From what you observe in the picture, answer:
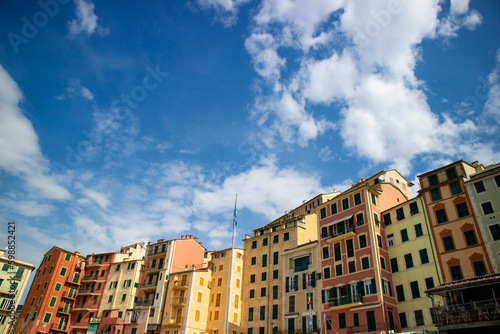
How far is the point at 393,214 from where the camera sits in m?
48.5

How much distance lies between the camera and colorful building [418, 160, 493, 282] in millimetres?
37812

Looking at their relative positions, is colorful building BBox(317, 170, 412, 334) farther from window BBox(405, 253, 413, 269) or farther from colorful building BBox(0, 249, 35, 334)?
colorful building BBox(0, 249, 35, 334)

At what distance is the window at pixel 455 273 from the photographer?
38219 mm

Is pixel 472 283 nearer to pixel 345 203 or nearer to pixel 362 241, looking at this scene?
pixel 362 241

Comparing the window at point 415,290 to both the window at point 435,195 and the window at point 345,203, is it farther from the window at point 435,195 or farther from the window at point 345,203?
the window at point 345,203

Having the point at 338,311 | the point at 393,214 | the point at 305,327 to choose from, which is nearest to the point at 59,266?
the point at 305,327

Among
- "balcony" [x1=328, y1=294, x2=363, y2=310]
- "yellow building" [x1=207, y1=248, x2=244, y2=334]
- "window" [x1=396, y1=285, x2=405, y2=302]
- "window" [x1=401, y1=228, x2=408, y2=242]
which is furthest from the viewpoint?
"yellow building" [x1=207, y1=248, x2=244, y2=334]

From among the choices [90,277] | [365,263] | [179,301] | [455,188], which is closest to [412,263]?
[365,263]

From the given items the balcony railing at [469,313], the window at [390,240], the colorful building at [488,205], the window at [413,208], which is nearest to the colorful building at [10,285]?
the window at [390,240]

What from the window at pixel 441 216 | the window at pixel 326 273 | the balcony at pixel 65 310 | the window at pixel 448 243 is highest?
the window at pixel 441 216

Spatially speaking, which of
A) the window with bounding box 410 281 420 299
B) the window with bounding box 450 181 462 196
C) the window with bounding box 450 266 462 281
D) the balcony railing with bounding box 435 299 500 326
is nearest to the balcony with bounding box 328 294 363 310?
the window with bounding box 410 281 420 299

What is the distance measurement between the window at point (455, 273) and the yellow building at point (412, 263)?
56.1 inches

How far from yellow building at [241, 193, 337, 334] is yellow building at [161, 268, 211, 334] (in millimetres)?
8584

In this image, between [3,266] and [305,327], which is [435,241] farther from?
[3,266]
